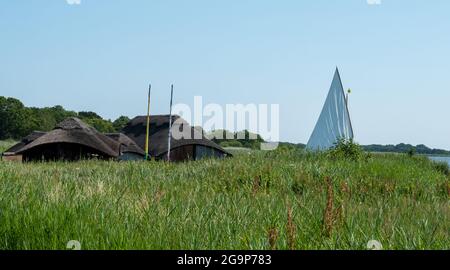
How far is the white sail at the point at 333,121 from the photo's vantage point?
126 feet

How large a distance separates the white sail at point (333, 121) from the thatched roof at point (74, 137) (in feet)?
50.3

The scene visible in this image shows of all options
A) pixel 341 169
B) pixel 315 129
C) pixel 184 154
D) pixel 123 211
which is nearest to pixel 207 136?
pixel 184 154

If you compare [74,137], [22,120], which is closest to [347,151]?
[74,137]

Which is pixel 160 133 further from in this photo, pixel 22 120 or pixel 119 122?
pixel 119 122

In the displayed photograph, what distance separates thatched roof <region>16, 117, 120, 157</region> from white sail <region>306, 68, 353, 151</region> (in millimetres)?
15331

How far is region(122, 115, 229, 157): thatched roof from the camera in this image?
50.3 m

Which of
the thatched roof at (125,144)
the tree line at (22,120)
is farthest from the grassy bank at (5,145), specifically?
the tree line at (22,120)

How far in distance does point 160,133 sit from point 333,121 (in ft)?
67.6

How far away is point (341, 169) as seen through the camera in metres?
12.6

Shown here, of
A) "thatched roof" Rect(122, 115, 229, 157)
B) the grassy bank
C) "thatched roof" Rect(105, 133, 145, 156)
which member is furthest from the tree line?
"thatched roof" Rect(105, 133, 145, 156)

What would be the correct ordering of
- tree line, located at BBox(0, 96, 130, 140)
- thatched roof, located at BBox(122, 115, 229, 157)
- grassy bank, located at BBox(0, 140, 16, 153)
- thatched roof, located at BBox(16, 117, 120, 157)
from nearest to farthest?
thatched roof, located at BBox(16, 117, 120, 157) → thatched roof, located at BBox(122, 115, 229, 157) → grassy bank, located at BBox(0, 140, 16, 153) → tree line, located at BBox(0, 96, 130, 140)

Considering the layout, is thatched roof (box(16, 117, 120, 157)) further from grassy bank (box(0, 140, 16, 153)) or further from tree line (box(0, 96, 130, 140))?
tree line (box(0, 96, 130, 140))
